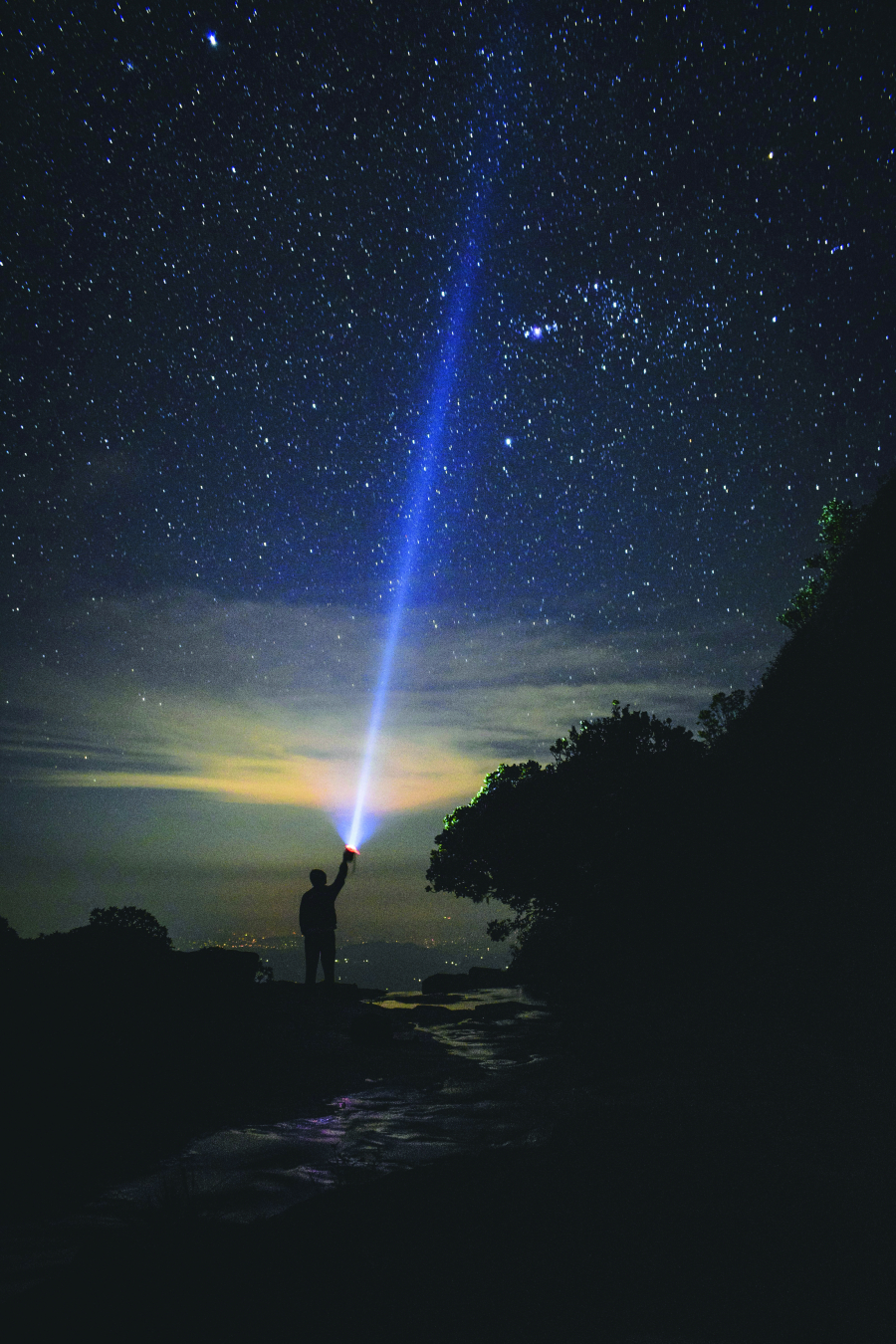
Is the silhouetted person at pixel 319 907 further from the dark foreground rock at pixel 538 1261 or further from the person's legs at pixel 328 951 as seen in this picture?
the dark foreground rock at pixel 538 1261

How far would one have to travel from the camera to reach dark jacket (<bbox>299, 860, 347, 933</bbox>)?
10414 millimetres

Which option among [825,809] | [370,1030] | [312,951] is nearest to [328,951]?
[312,951]

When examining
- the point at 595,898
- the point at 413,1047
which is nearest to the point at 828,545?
the point at 595,898

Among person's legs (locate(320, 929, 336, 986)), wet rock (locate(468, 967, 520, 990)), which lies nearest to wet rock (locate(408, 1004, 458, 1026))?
person's legs (locate(320, 929, 336, 986))

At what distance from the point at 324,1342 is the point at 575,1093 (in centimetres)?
320

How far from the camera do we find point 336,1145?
3758 millimetres

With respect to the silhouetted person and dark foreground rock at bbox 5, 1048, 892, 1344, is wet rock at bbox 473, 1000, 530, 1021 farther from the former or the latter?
dark foreground rock at bbox 5, 1048, 892, 1344

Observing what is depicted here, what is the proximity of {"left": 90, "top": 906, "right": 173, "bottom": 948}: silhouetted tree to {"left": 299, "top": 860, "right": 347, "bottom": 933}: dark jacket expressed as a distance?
7.39ft

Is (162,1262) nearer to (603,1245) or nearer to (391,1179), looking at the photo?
(391,1179)

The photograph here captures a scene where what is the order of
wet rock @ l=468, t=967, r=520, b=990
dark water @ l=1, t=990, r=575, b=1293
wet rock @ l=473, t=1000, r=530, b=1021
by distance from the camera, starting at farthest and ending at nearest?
wet rock @ l=468, t=967, r=520, b=990, wet rock @ l=473, t=1000, r=530, b=1021, dark water @ l=1, t=990, r=575, b=1293

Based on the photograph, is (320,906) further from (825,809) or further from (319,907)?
(825,809)

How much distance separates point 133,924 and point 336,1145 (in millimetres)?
5899

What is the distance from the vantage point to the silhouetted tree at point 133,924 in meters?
8.12

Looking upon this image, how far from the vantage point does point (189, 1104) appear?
4.83 metres
